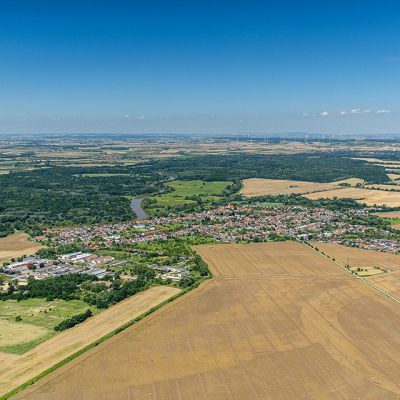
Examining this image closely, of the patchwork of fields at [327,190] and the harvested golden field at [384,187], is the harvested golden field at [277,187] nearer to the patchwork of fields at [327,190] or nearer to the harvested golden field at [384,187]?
the patchwork of fields at [327,190]

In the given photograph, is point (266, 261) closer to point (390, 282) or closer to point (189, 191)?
point (390, 282)

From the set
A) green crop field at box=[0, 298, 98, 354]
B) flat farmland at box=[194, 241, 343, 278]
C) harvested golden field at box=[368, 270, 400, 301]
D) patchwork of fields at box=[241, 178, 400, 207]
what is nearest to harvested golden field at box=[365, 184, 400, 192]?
patchwork of fields at box=[241, 178, 400, 207]

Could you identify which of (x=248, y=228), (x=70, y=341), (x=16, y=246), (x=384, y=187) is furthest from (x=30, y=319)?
(x=384, y=187)

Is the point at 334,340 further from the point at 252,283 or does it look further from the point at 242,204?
the point at 242,204

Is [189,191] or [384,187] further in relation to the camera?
[384,187]

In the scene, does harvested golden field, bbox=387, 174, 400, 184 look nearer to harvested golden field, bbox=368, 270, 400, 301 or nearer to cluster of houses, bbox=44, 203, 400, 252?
cluster of houses, bbox=44, 203, 400, 252

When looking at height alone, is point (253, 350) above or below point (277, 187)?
above
